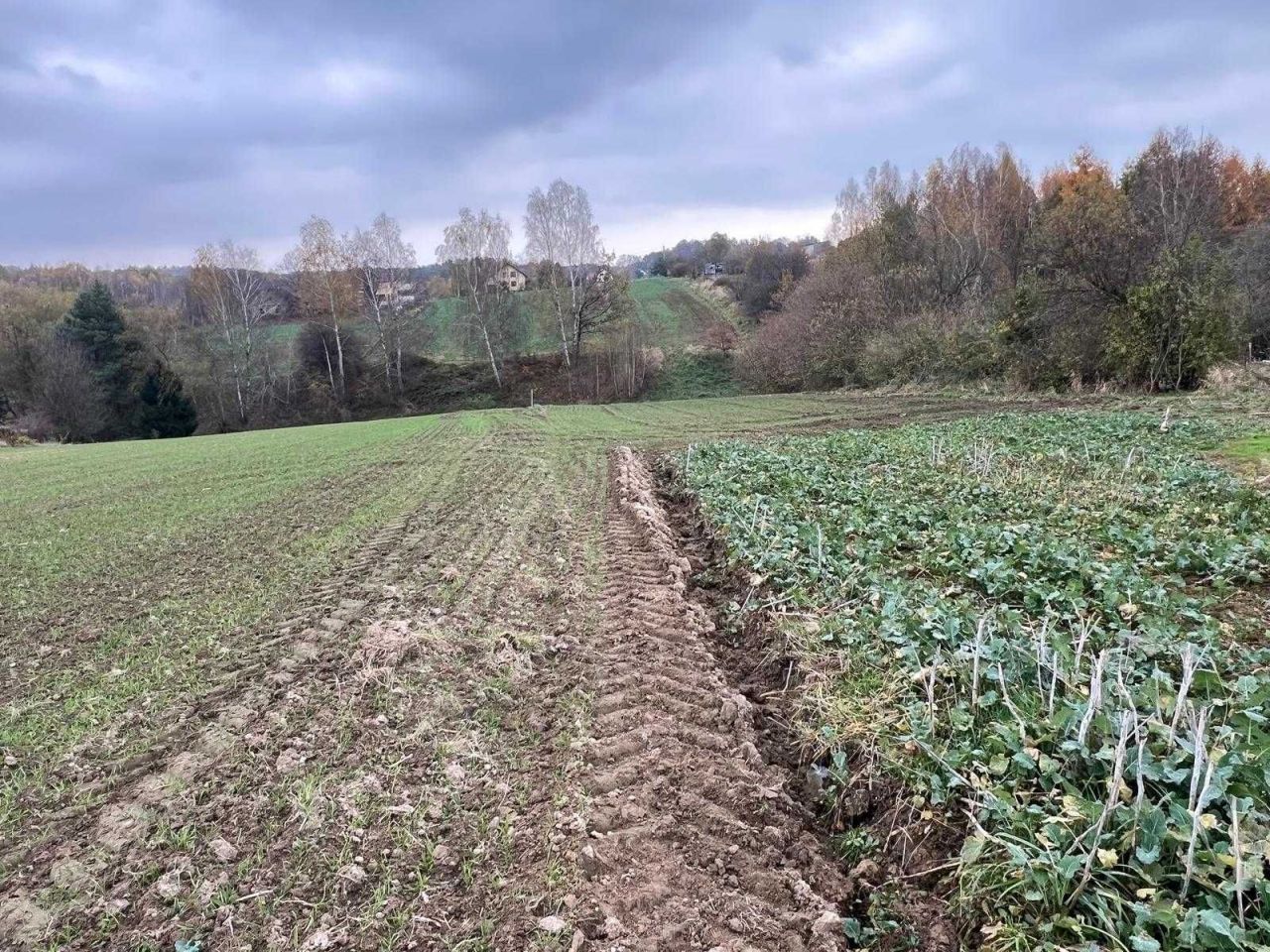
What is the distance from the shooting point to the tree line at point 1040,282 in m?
23.4

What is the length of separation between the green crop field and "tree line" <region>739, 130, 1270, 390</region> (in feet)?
59.4

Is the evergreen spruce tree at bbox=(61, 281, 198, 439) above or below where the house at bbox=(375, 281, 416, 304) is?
below

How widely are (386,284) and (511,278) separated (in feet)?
34.9

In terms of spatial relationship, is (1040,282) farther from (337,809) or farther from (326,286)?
(326,286)

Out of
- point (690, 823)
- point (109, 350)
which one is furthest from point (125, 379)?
point (690, 823)

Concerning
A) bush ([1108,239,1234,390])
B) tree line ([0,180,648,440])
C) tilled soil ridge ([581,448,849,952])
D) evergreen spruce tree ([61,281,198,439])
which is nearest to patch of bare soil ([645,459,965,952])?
tilled soil ridge ([581,448,849,952])

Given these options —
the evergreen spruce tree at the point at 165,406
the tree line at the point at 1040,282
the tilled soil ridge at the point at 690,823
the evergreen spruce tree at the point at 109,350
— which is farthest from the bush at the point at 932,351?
the evergreen spruce tree at the point at 109,350

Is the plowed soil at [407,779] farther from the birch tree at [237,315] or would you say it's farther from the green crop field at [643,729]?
the birch tree at [237,315]

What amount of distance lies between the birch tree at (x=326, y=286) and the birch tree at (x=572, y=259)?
1430 cm

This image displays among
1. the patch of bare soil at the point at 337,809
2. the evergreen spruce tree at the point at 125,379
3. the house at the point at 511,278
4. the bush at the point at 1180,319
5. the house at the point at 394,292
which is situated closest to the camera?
the patch of bare soil at the point at 337,809

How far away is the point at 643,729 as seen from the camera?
4406 mm

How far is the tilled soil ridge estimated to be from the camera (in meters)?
2.90

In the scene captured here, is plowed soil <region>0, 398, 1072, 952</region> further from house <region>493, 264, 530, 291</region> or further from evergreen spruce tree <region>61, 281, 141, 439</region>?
house <region>493, 264, 530, 291</region>

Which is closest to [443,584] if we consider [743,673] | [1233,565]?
[743,673]
